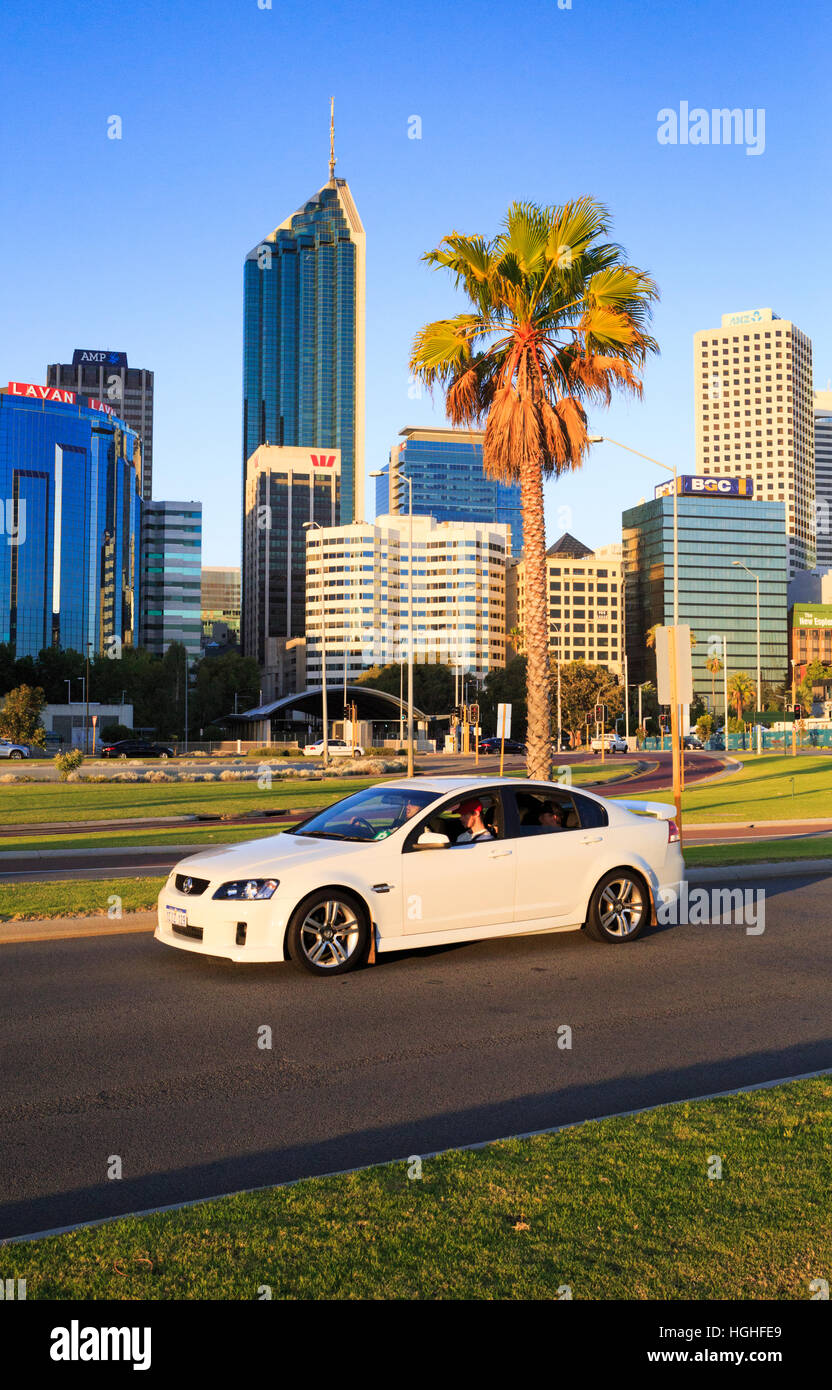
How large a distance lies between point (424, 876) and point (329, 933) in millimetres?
893

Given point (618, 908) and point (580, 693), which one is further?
point (580, 693)

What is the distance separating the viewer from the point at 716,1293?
3.42 meters

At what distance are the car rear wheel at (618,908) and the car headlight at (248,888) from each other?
124 inches

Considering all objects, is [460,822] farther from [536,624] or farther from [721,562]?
[721,562]

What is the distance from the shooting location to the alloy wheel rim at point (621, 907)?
10055 mm

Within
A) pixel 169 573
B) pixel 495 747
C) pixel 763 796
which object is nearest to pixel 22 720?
pixel 495 747

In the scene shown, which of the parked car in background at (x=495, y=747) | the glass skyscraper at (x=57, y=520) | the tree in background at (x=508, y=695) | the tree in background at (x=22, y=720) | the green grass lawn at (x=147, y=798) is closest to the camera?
the green grass lawn at (x=147, y=798)

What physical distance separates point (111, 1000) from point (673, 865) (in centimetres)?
541

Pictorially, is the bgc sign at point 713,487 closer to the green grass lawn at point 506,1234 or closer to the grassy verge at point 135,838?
the grassy verge at point 135,838

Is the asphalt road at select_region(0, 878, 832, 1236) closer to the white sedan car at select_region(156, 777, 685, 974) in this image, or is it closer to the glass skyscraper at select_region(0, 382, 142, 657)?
the white sedan car at select_region(156, 777, 685, 974)

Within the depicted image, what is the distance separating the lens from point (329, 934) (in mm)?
8617

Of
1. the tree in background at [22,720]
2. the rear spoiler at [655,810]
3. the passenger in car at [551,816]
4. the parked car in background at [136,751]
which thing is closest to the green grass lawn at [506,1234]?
the passenger in car at [551,816]

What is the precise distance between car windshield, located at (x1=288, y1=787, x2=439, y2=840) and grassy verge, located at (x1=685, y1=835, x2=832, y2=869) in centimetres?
633
